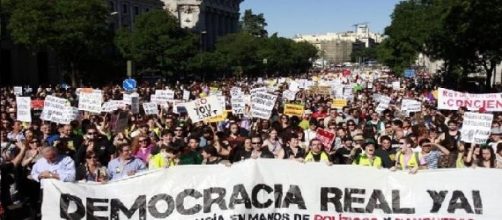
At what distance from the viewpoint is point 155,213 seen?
8711mm

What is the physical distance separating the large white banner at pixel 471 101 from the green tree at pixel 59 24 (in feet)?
115

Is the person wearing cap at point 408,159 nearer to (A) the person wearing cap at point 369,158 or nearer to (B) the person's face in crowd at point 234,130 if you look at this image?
(A) the person wearing cap at point 369,158

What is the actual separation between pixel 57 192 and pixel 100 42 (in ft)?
141

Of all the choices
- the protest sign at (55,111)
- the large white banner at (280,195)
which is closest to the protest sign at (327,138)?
the large white banner at (280,195)

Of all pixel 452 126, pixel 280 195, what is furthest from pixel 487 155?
pixel 452 126

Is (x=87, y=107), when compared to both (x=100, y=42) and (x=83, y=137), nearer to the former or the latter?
(x=83, y=137)

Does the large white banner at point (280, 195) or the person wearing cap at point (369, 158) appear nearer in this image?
the large white banner at point (280, 195)

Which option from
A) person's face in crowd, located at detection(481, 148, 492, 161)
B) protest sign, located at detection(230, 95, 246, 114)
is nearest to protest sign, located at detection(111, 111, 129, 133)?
protest sign, located at detection(230, 95, 246, 114)

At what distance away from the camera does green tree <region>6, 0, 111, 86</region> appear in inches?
1876

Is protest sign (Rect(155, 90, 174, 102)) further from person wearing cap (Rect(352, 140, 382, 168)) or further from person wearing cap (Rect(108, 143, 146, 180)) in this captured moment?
person wearing cap (Rect(352, 140, 382, 168))

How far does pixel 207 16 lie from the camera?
410 feet

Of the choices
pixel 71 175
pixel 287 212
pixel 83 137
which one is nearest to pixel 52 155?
pixel 71 175

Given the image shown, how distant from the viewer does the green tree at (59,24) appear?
156ft

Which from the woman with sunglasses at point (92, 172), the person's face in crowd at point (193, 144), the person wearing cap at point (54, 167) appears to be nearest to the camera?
the person wearing cap at point (54, 167)
